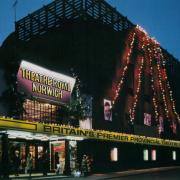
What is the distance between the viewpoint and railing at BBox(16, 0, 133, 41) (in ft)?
140

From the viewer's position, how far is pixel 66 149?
32.8 metres

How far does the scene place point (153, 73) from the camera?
53.2 m

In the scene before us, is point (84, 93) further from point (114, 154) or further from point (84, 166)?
point (114, 154)

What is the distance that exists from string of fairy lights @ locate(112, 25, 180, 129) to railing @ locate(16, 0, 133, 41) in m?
2.66

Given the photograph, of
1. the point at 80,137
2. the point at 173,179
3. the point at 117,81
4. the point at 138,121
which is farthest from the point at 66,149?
the point at 138,121

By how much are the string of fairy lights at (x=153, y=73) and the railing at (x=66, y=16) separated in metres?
2.66

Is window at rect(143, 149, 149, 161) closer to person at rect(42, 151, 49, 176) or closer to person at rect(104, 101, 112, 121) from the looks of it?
person at rect(104, 101, 112, 121)

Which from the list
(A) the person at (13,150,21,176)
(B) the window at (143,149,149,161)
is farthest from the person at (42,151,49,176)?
(B) the window at (143,149,149,161)

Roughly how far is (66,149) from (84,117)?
409 cm

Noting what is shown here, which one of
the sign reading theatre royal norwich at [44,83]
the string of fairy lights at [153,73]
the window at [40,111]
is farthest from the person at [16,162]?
the string of fairy lights at [153,73]

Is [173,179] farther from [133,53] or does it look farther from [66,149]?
[133,53]

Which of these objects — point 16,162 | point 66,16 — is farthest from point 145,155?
point 16,162

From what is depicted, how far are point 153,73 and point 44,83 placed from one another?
23797 mm

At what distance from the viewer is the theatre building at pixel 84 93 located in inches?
1192
